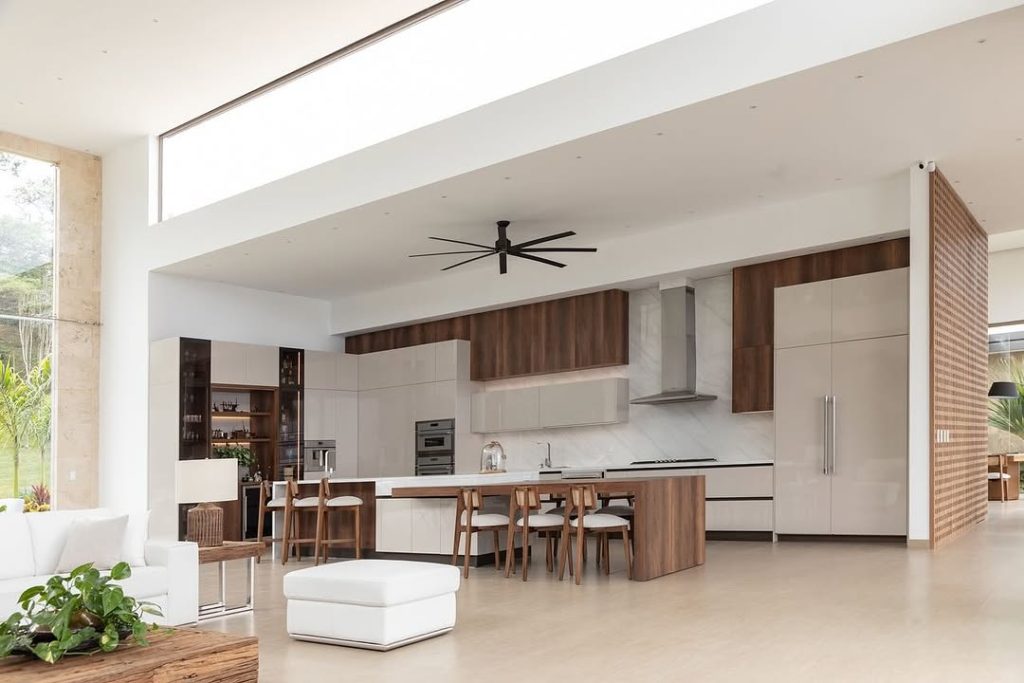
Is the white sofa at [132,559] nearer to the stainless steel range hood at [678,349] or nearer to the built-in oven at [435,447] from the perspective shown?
the stainless steel range hood at [678,349]

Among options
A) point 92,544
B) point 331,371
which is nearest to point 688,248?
point 331,371

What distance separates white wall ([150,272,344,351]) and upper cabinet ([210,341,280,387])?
18.2 inches

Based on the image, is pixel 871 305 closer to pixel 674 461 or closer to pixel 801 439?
pixel 801 439

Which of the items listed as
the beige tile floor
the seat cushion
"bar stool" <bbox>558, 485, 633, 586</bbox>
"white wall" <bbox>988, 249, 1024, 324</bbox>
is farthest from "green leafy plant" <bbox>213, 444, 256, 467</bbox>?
"white wall" <bbox>988, 249, 1024, 324</bbox>

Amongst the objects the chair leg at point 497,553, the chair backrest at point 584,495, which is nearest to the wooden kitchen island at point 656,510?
the chair backrest at point 584,495

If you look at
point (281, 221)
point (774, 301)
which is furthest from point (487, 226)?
point (774, 301)

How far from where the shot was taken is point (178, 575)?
5.28 meters

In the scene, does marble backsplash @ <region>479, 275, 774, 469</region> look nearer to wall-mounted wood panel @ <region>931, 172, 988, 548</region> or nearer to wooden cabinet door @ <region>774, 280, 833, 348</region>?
wooden cabinet door @ <region>774, 280, 833, 348</region>

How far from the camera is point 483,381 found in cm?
1231

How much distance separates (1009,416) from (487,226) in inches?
412

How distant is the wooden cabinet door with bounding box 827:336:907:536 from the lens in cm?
861

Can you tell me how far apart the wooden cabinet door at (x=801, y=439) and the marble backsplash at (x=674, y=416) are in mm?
546

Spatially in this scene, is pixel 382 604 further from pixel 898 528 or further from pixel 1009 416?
pixel 1009 416

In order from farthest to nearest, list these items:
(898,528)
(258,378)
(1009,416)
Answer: (1009,416) → (258,378) → (898,528)
